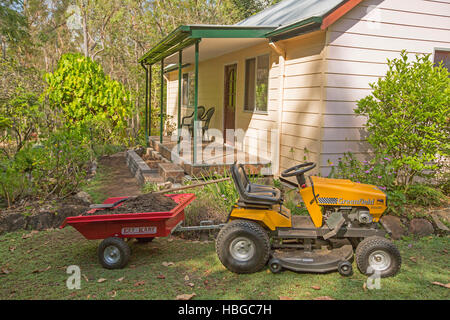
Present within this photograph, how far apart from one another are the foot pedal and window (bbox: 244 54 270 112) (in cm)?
460

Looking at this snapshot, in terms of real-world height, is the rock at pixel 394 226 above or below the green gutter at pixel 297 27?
below

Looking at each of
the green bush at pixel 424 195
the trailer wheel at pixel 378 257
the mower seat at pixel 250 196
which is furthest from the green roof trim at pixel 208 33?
the trailer wheel at pixel 378 257

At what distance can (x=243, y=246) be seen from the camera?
392cm

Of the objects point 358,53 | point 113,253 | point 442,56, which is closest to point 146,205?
point 113,253

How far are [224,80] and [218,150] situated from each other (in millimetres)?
2407

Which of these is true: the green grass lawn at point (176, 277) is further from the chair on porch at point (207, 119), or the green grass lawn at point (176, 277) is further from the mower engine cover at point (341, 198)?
the chair on porch at point (207, 119)

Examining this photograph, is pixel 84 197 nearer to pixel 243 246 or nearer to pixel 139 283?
pixel 139 283

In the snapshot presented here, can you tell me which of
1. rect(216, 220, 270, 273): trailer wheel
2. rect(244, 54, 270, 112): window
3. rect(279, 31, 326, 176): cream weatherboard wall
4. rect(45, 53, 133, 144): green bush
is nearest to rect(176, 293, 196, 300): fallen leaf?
rect(216, 220, 270, 273): trailer wheel

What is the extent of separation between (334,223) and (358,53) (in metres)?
3.43

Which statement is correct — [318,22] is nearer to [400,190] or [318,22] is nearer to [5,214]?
[400,190]

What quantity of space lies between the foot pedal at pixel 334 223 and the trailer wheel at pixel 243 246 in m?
0.61

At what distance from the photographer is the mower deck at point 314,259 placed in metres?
3.78

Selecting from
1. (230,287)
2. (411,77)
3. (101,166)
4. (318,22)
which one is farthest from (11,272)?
(101,166)

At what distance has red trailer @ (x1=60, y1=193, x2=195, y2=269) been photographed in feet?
12.8
